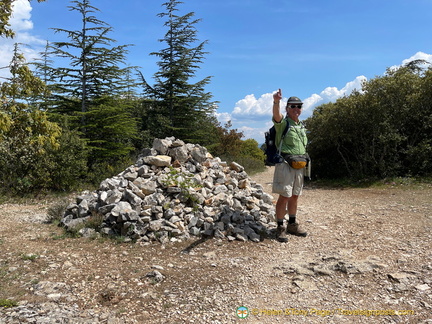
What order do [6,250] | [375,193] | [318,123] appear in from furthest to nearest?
[318,123]
[375,193]
[6,250]

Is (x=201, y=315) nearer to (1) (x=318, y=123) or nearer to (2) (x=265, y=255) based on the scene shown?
(2) (x=265, y=255)

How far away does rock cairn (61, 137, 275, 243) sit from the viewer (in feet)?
17.0

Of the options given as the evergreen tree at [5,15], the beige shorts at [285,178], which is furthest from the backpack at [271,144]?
the evergreen tree at [5,15]

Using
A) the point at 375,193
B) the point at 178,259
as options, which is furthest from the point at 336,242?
the point at 375,193

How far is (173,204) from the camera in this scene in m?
5.63

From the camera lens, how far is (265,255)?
4473 mm

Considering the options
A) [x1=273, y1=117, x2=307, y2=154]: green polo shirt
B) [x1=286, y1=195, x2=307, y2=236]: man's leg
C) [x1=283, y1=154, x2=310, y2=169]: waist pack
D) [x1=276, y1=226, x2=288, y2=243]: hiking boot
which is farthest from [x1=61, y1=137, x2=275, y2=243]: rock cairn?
[x1=273, y1=117, x2=307, y2=154]: green polo shirt

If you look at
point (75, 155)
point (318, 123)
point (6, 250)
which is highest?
point (318, 123)

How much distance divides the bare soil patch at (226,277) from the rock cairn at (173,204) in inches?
12.5

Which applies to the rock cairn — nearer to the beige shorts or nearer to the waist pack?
the beige shorts

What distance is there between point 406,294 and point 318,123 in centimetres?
1032

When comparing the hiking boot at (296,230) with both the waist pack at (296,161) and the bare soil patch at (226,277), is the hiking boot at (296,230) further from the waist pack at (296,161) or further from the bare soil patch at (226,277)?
the waist pack at (296,161)

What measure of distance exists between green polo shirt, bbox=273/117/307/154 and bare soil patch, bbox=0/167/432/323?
1.63 meters

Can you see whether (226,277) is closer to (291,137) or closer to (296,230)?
(296,230)
